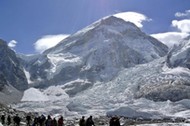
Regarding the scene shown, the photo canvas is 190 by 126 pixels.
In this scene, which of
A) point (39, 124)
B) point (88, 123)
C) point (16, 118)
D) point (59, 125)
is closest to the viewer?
point (88, 123)

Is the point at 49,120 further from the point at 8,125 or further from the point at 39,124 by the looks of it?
the point at 8,125

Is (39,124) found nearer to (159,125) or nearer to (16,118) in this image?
(16,118)

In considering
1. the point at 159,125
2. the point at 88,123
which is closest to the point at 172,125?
the point at 159,125

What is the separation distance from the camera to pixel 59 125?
162ft

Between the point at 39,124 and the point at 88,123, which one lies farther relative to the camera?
the point at 39,124

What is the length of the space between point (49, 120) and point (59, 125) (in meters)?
1.49

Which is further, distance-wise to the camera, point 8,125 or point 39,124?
point 8,125

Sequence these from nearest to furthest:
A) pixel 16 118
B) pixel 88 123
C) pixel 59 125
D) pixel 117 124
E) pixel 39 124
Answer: pixel 117 124
pixel 88 123
pixel 59 125
pixel 39 124
pixel 16 118

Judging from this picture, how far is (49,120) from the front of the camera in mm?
50312

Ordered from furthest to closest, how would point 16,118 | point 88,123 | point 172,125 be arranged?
point 16,118 → point 172,125 → point 88,123

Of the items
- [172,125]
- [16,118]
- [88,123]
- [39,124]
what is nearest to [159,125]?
[172,125]

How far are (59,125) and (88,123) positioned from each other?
4.47 m

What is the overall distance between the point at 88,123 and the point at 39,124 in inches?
570

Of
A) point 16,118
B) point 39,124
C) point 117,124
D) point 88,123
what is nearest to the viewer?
point 117,124
